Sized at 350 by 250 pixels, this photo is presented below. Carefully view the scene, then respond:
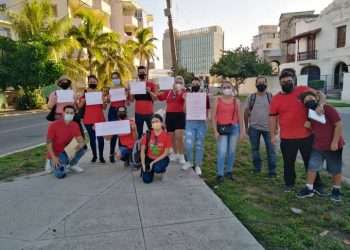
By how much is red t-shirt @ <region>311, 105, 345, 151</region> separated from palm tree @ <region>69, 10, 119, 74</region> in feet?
85.5

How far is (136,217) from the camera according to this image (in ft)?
12.6

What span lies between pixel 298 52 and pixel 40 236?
4124 cm

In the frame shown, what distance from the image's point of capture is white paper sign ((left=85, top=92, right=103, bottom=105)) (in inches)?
242

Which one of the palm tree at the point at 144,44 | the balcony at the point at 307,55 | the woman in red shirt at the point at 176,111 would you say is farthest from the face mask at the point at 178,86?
the palm tree at the point at 144,44

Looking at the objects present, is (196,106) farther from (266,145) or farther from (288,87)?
(288,87)

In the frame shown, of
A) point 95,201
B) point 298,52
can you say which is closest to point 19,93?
point 95,201

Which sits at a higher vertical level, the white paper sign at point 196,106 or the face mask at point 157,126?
the white paper sign at point 196,106

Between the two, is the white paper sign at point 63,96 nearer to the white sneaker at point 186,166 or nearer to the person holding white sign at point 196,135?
the person holding white sign at point 196,135

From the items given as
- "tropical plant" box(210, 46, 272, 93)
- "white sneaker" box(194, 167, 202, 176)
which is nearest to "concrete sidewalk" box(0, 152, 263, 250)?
"white sneaker" box(194, 167, 202, 176)

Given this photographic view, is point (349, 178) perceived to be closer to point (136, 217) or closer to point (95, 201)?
point (136, 217)

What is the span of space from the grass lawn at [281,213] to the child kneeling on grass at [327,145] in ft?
0.71

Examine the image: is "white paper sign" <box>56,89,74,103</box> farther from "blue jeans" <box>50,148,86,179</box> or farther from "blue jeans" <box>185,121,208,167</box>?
"blue jeans" <box>185,121,208,167</box>

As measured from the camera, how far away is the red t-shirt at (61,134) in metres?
5.55

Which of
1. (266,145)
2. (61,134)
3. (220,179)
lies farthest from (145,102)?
(266,145)
